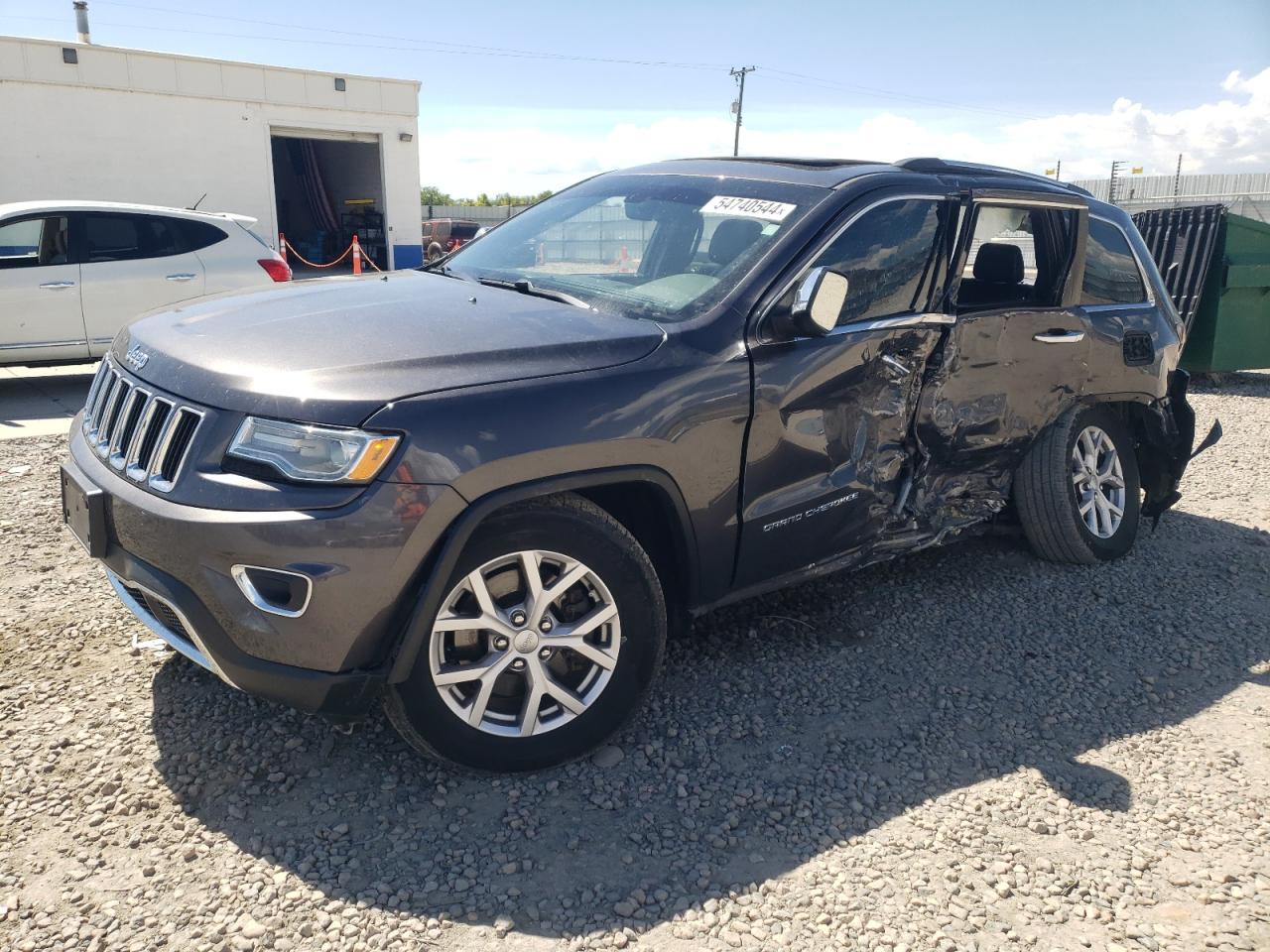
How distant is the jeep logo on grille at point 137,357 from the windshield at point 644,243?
1255mm

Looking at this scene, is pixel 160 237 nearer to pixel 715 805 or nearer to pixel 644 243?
pixel 644 243

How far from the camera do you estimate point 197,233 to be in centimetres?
894

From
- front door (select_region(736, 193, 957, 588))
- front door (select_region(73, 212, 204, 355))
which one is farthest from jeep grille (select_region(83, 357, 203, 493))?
front door (select_region(73, 212, 204, 355))

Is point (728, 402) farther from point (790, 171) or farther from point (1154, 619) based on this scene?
point (1154, 619)

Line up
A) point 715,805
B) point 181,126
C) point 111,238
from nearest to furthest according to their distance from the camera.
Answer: point 715,805 → point 111,238 → point 181,126

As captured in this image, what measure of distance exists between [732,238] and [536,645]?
1.66 m

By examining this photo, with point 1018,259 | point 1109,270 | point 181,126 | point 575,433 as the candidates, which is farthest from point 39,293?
point 181,126

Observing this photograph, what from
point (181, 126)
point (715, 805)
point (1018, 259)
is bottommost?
point (715, 805)

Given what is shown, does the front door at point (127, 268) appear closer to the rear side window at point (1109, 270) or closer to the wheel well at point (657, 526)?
the wheel well at point (657, 526)

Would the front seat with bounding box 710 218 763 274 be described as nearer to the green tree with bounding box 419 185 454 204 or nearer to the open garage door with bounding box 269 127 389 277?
the open garage door with bounding box 269 127 389 277

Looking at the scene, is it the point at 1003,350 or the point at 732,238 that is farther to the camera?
the point at 1003,350

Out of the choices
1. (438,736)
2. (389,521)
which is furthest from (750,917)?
(389,521)

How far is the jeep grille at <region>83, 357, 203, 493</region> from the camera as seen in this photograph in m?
2.61

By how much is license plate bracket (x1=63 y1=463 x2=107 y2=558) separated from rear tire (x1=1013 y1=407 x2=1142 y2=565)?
374 centimetres
